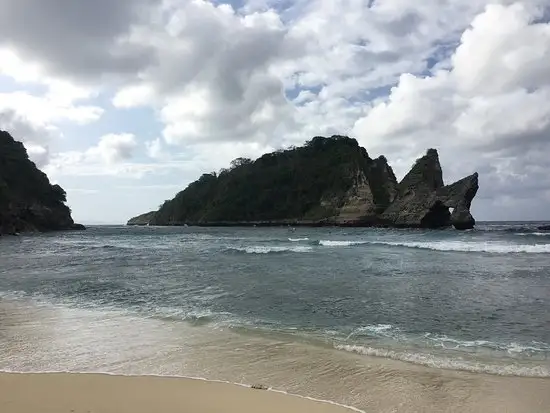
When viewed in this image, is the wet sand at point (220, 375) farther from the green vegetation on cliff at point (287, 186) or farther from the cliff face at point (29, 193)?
the green vegetation on cliff at point (287, 186)

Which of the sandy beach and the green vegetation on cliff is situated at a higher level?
the green vegetation on cliff

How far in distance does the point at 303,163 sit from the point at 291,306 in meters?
121

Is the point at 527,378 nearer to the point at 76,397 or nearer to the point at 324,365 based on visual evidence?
the point at 324,365

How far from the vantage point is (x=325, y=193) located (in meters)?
116

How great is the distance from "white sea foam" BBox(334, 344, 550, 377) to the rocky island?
74618 millimetres

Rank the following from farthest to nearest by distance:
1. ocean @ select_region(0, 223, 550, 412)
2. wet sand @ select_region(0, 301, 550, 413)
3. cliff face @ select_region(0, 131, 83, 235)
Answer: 1. cliff face @ select_region(0, 131, 83, 235)
2. ocean @ select_region(0, 223, 550, 412)
3. wet sand @ select_region(0, 301, 550, 413)

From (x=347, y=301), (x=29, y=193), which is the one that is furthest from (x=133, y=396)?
(x=29, y=193)

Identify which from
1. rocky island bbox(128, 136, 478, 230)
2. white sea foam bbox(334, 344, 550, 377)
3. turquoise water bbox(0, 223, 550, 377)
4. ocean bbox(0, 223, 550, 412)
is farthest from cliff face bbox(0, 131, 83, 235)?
white sea foam bbox(334, 344, 550, 377)

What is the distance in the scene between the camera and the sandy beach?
16.9ft

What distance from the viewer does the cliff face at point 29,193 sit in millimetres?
84812

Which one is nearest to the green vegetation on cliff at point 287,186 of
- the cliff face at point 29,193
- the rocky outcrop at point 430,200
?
the rocky outcrop at point 430,200

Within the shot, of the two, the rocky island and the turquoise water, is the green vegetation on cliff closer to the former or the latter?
the rocky island

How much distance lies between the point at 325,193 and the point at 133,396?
366ft

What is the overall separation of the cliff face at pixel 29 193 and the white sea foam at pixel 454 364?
8277cm
